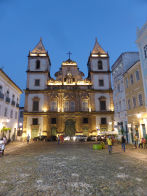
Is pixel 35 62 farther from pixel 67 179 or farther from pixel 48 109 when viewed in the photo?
pixel 67 179

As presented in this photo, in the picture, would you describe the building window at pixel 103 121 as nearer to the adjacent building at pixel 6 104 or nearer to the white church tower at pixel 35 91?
the white church tower at pixel 35 91

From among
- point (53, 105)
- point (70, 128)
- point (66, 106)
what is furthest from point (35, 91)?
point (70, 128)

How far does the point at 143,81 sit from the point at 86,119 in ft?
60.4

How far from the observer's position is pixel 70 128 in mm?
32156

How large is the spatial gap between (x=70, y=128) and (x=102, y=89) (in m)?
13.4

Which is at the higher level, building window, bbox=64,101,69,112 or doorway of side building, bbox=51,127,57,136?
building window, bbox=64,101,69,112

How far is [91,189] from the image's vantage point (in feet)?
17.1

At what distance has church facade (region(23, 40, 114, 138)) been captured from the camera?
1248 inches

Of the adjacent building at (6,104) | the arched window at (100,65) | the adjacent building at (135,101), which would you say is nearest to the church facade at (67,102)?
the arched window at (100,65)

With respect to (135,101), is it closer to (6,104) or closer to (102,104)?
(102,104)

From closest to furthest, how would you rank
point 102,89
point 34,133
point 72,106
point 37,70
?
point 34,133 → point 72,106 → point 102,89 → point 37,70

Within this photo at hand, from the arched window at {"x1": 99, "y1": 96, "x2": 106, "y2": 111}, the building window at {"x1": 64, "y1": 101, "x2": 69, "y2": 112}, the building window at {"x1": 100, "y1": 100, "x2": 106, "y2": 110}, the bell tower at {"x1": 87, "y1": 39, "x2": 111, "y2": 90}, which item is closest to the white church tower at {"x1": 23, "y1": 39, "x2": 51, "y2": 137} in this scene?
the building window at {"x1": 64, "y1": 101, "x2": 69, "y2": 112}

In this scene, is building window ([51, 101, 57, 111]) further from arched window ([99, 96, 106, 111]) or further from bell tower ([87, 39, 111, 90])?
arched window ([99, 96, 106, 111])

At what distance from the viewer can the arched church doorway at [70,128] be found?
31856 mm
